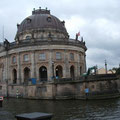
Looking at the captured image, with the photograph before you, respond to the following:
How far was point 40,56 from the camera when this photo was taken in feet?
153

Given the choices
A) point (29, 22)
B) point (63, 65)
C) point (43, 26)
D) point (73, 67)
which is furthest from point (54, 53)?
point (29, 22)

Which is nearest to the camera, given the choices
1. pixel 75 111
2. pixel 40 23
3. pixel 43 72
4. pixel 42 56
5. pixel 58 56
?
pixel 75 111

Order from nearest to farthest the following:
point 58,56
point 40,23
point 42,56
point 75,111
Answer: point 75,111 < point 42,56 < point 58,56 < point 40,23

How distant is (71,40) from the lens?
49.5m

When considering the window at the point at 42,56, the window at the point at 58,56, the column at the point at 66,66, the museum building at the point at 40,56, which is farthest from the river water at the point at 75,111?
the window at the point at 58,56

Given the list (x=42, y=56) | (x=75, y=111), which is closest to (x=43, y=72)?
(x=42, y=56)

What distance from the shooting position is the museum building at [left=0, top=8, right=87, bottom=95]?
46375mm

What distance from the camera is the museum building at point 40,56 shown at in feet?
152

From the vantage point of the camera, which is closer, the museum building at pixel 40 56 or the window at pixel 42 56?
the museum building at pixel 40 56

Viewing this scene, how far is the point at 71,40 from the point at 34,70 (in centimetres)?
1200

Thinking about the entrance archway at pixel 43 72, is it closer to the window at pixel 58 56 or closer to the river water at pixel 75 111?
the window at pixel 58 56

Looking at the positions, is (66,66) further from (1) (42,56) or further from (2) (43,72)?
(2) (43,72)

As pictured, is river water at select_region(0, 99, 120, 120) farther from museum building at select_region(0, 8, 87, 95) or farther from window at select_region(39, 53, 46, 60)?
window at select_region(39, 53, 46, 60)

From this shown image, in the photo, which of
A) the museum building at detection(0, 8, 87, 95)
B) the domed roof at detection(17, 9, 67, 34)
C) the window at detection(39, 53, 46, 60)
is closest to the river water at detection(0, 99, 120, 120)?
the museum building at detection(0, 8, 87, 95)
